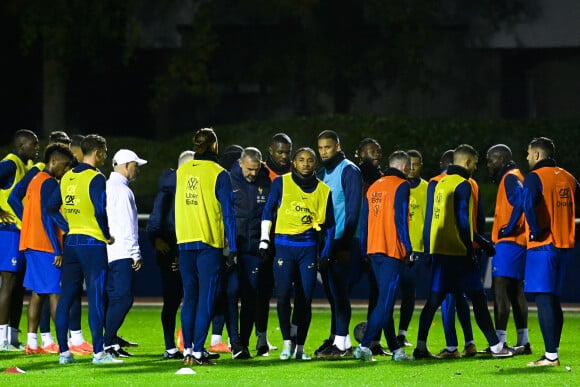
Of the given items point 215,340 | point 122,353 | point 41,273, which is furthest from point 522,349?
point 41,273

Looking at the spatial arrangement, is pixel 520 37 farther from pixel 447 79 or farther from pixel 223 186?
pixel 223 186

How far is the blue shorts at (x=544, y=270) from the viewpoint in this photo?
1327 cm

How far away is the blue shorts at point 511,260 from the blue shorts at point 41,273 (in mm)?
4505

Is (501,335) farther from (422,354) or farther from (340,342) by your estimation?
(340,342)

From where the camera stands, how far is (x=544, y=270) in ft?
43.7

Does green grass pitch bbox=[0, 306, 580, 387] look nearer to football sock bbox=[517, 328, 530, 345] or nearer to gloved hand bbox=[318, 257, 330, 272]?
football sock bbox=[517, 328, 530, 345]

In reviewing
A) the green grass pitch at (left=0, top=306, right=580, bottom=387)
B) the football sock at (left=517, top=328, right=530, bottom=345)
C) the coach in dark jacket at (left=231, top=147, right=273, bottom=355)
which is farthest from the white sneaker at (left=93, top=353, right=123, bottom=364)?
the football sock at (left=517, top=328, right=530, bottom=345)

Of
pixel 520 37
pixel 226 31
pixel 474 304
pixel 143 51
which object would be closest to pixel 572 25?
pixel 520 37

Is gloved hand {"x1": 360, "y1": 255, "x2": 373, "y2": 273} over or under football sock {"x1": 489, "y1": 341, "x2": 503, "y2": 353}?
over

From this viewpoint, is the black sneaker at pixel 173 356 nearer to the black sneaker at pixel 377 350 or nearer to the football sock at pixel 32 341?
the football sock at pixel 32 341

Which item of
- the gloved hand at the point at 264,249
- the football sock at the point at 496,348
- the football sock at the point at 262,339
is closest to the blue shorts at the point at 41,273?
the football sock at the point at 262,339

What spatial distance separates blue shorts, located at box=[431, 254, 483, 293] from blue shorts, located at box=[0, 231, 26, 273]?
4.56 m

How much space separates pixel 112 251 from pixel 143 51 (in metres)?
21.1

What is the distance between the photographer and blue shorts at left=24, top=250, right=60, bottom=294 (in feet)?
48.4
